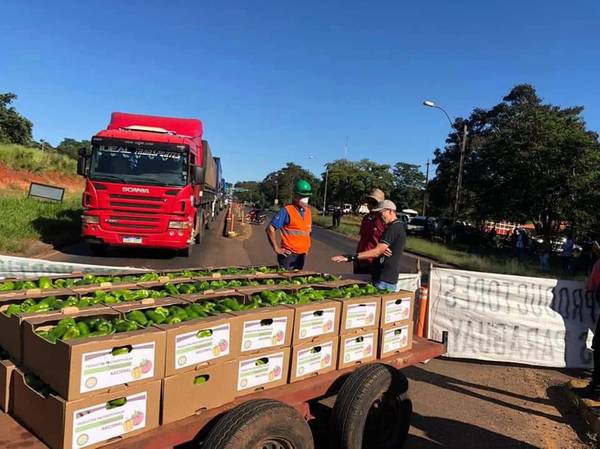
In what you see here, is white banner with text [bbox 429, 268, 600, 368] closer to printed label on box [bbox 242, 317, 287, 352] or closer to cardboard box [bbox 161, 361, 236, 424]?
printed label on box [bbox 242, 317, 287, 352]

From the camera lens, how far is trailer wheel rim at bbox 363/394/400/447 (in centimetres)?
360

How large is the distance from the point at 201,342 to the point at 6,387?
945 millimetres

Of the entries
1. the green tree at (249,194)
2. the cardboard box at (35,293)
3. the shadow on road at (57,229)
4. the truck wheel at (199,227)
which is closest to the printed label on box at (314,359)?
the cardboard box at (35,293)

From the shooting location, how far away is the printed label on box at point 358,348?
3.45 m

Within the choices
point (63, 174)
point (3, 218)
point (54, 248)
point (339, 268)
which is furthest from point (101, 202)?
point (63, 174)

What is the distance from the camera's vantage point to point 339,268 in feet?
48.3

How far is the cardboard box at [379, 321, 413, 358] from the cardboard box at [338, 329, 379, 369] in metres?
0.06

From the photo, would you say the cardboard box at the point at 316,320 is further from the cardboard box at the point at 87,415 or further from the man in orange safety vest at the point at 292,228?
the man in orange safety vest at the point at 292,228

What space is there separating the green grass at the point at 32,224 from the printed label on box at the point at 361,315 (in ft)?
36.2

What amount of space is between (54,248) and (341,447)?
42.7 feet

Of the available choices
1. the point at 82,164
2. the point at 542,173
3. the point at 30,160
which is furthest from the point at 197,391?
the point at 30,160

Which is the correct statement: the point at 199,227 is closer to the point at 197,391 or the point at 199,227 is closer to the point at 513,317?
the point at 513,317

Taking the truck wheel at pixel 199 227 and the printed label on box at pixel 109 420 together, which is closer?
the printed label on box at pixel 109 420

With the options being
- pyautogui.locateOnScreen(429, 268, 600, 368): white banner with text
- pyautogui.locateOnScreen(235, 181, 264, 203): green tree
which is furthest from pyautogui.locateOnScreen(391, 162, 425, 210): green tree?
pyautogui.locateOnScreen(429, 268, 600, 368): white banner with text
